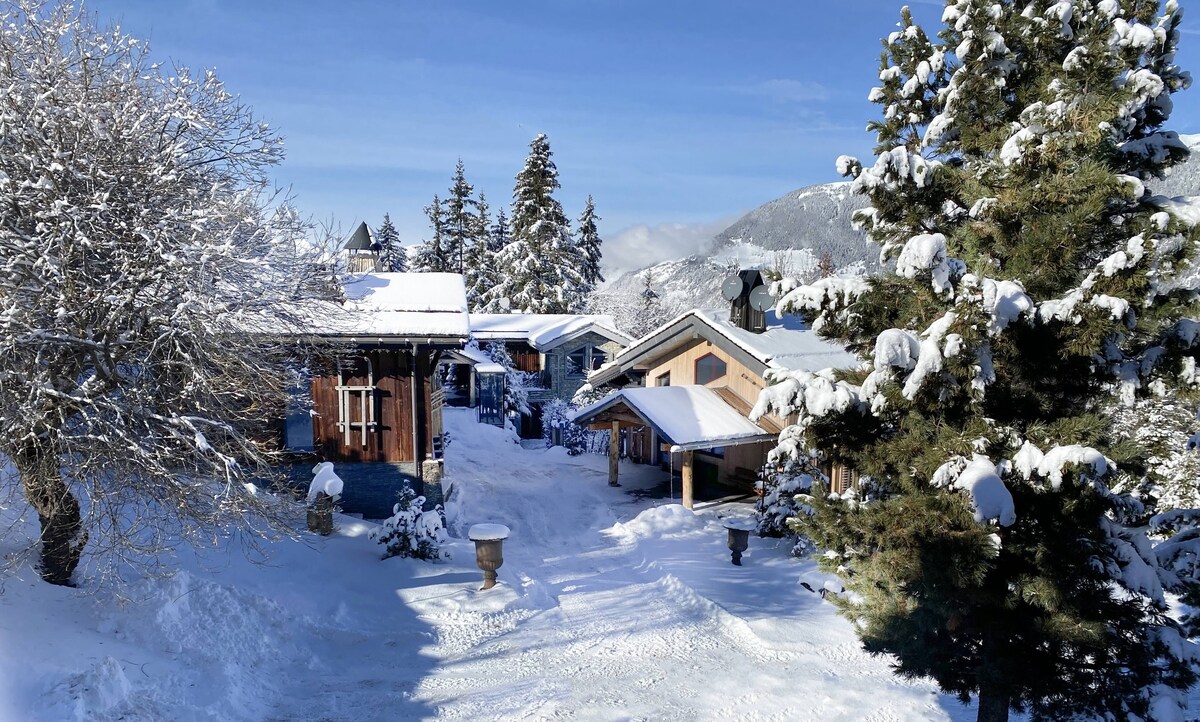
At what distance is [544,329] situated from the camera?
35.2 metres

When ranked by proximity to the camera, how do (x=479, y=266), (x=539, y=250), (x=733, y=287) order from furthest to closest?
(x=479, y=266) → (x=539, y=250) → (x=733, y=287)

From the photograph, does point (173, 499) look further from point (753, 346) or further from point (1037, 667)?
point (753, 346)

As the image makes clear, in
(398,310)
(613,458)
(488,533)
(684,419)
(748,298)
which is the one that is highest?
(748,298)

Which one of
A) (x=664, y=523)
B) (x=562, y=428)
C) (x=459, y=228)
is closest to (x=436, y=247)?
(x=459, y=228)

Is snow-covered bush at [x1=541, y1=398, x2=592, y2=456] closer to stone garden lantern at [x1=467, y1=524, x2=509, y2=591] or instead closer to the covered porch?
the covered porch

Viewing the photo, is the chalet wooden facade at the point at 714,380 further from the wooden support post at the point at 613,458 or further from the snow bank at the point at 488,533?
the snow bank at the point at 488,533

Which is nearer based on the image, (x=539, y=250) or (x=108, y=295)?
(x=108, y=295)

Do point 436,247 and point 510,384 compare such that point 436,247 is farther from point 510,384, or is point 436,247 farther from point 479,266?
point 510,384

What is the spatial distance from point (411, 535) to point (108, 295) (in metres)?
7.39

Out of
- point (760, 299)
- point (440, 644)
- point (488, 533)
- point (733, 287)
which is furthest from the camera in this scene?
point (733, 287)

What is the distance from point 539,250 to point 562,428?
14.9 metres

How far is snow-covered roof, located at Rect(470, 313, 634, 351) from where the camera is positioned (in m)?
34.1

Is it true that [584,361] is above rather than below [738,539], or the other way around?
above

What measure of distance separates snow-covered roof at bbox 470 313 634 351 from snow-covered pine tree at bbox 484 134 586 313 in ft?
17.4
